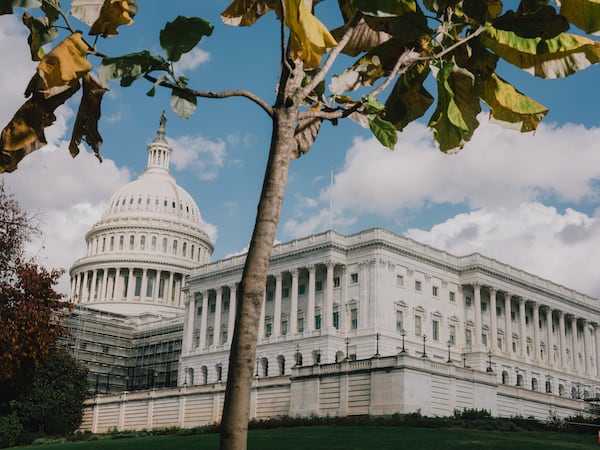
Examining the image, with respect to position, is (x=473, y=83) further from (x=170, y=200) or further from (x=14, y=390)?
(x=170, y=200)

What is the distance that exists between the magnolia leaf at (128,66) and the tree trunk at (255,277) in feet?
2.68

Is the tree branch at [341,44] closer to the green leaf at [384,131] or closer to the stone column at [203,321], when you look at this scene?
the green leaf at [384,131]

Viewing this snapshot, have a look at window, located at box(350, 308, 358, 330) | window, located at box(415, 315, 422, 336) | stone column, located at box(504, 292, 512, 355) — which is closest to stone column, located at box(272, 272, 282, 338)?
window, located at box(350, 308, 358, 330)

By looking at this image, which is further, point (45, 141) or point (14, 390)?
point (14, 390)

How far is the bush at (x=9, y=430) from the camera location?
52.4 meters

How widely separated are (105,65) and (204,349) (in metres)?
103

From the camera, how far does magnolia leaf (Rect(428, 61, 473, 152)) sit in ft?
14.5

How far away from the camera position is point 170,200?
15262cm

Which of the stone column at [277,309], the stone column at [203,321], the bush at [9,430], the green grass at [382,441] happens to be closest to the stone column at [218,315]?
the stone column at [203,321]

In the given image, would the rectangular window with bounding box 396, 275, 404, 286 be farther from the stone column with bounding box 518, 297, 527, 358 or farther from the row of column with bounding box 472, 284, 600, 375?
the stone column with bounding box 518, 297, 527, 358

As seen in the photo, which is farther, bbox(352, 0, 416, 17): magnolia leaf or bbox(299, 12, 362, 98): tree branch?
bbox(299, 12, 362, 98): tree branch

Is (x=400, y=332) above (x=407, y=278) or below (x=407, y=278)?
below

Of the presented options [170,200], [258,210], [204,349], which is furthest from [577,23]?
[170,200]

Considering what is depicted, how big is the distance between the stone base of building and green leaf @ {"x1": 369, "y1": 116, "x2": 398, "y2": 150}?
48.7 meters
